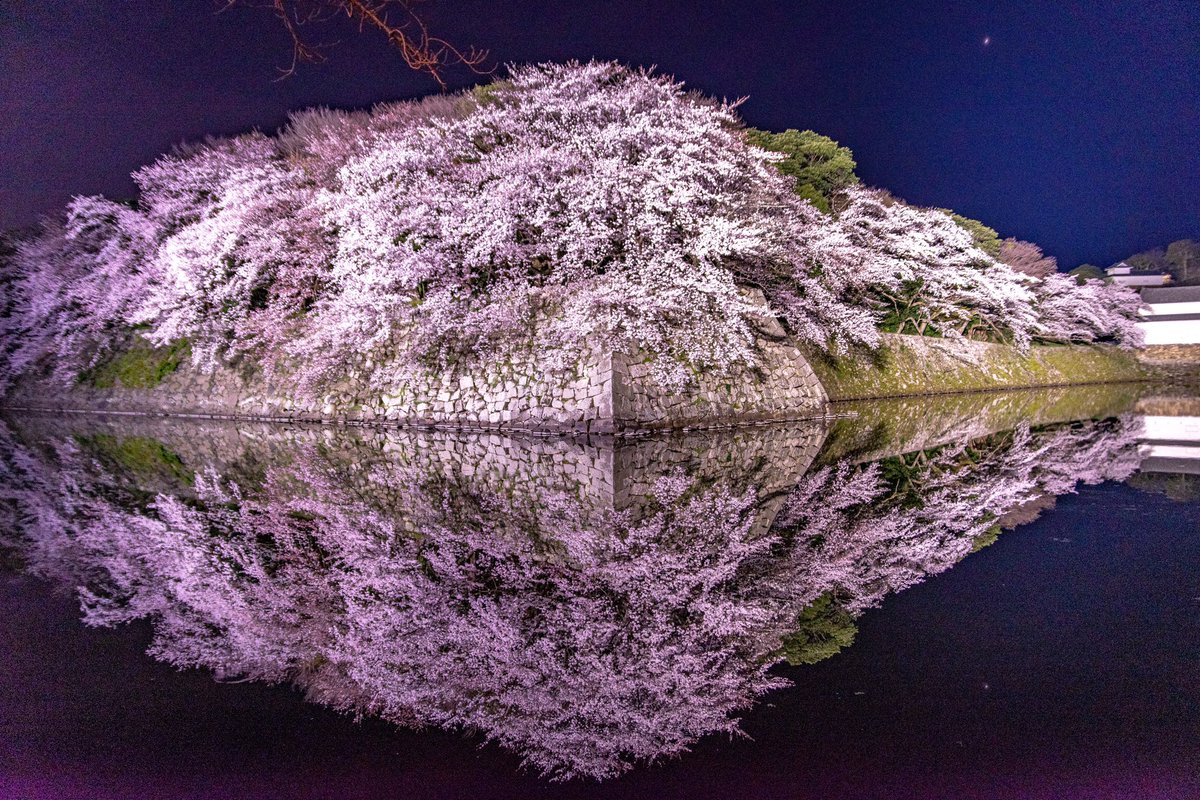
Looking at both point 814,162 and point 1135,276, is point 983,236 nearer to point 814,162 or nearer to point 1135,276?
point 814,162

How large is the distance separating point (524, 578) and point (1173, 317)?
138ft

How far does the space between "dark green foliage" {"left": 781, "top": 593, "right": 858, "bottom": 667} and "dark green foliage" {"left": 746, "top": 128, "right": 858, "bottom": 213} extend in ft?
62.2

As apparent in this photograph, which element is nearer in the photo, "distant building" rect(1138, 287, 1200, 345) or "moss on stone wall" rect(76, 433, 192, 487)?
"moss on stone wall" rect(76, 433, 192, 487)

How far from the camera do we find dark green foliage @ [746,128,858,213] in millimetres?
20125

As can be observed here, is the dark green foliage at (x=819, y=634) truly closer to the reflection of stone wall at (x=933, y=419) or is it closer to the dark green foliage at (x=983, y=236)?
the reflection of stone wall at (x=933, y=419)

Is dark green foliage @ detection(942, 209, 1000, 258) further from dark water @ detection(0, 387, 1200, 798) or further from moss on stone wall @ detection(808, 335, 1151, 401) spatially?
dark water @ detection(0, 387, 1200, 798)

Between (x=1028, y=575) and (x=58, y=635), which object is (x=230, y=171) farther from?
(x=1028, y=575)

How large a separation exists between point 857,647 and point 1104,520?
347 centimetres

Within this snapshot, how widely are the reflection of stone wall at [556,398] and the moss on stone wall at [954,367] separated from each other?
164 inches

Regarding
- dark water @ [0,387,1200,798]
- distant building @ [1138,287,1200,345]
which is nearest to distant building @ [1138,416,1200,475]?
dark water @ [0,387,1200,798]

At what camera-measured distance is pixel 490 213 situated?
11398 mm

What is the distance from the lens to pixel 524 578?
12.1ft

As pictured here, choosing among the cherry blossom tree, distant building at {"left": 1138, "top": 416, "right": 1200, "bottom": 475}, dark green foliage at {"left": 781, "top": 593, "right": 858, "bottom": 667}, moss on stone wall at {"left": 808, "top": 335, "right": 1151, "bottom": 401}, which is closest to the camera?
dark green foliage at {"left": 781, "top": 593, "right": 858, "bottom": 667}

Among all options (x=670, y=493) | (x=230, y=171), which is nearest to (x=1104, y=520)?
(x=670, y=493)
